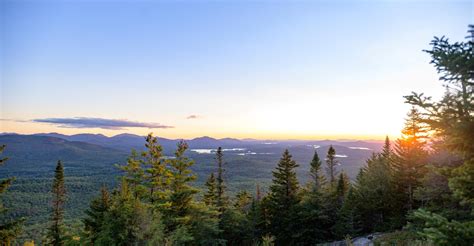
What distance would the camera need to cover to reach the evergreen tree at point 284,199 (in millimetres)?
35531

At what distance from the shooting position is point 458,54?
4.37 meters

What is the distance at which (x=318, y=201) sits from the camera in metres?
35.5

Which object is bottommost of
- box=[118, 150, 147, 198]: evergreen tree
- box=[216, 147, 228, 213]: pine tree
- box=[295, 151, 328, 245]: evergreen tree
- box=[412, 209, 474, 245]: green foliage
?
box=[295, 151, 328, 245]: evergreen tree

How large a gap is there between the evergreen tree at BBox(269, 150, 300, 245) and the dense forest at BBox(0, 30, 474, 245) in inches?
4.8

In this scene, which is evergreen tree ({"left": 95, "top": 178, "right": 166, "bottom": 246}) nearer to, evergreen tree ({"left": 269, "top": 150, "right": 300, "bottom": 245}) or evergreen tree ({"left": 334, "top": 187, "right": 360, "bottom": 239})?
evergreen tree ({"left": 269, "top": 150, "right": 300, "bottom": 245})

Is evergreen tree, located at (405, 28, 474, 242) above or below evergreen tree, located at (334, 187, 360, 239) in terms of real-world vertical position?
above

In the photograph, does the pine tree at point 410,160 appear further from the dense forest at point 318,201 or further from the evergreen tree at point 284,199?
the evergreen tree at point 284,199

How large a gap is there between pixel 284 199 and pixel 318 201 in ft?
13.4

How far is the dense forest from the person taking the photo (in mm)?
4559

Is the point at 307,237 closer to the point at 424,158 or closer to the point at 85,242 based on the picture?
the point at 424,158

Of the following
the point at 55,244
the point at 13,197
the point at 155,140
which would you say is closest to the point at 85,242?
the point at 155,140

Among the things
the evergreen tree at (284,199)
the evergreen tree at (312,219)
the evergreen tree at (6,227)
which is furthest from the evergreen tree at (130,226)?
the evergreen tree at (312,219)

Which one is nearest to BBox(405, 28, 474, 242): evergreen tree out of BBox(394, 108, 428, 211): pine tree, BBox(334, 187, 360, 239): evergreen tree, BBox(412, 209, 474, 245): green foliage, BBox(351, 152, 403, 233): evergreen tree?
BBox(412, 209, 474, 245): green foliage

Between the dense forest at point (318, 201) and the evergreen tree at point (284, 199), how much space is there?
12 cm
